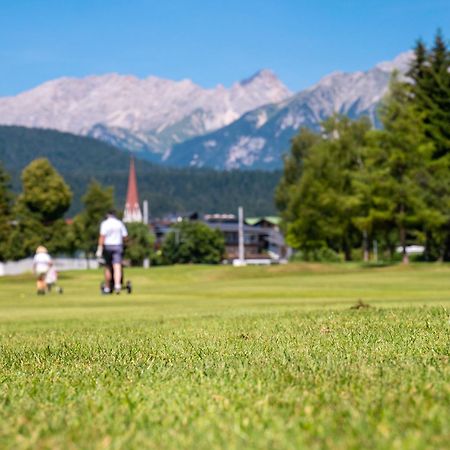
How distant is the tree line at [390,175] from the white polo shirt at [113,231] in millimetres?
40487

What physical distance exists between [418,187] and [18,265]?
57.8 meters

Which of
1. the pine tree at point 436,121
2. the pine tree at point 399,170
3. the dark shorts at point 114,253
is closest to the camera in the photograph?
the dark shorts at point 114,253

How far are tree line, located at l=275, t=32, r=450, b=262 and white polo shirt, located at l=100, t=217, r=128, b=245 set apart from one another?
40.5 meters

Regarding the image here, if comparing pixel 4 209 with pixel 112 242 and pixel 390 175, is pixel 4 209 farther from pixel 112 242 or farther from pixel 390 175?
pixel 112 242

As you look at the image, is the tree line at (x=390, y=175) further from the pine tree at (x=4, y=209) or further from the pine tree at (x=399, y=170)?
the pine tree at (x=4, y=209)

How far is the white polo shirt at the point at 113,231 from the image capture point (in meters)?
24.5

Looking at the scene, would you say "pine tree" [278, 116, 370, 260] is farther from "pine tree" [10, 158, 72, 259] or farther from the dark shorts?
the dark shorts

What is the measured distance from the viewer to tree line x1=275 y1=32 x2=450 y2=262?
63.7m

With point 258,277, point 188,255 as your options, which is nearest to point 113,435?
point 258,277

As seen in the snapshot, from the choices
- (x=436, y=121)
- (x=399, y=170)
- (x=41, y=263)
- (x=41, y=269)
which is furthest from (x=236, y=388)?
(x=436, y=121)

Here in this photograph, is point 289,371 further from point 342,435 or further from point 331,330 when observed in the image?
point 331,330

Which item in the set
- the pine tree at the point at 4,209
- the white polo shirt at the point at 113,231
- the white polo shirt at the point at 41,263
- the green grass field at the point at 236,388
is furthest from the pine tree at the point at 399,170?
the green grass field at the point at 236,388

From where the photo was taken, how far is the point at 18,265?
10575 centimetres

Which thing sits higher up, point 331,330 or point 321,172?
point 321,172
